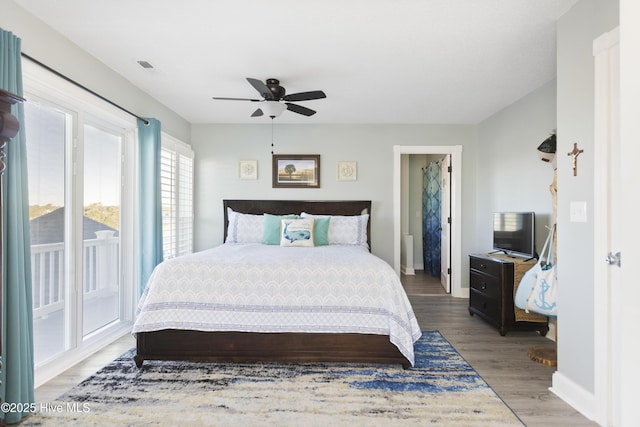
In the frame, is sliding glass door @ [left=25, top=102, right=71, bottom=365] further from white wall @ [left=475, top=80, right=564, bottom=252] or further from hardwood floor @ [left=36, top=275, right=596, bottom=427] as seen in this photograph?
white wall @ [left=475, top=80, right=564, bottom=252]

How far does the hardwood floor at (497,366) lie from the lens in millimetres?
2225

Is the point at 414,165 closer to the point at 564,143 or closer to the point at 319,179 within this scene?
the point at 319,179

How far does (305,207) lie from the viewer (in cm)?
523

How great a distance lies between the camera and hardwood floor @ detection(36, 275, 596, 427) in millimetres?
2225

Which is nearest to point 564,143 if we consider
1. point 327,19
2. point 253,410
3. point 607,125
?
point 607,125

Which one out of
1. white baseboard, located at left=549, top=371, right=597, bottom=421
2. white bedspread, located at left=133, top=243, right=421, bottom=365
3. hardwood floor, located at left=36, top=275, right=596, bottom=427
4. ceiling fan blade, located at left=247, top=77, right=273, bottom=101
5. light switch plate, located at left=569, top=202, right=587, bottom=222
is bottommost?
hardwood floor, located at left=36, top=275, right=596, bottom=427

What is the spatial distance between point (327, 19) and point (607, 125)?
184 centimetres

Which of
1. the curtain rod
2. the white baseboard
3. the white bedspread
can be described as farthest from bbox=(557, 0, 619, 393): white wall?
the curtain rod

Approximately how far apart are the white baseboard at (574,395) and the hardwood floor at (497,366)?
0.04 m

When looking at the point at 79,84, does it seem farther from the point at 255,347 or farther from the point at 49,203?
the point at 255,347

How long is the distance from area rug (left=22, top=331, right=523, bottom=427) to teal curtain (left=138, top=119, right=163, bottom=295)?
3.47ft

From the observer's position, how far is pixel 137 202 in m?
3.72

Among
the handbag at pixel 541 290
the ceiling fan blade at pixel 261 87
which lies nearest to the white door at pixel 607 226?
the handbag at pixel 541 290

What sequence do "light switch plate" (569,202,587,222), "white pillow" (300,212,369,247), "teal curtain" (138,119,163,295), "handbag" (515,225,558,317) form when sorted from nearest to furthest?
"light switch plate" (569,202,587,222) → "handbag" (515,225,558,317) → "teal curtain" (138,119,163,295) → "white pillow" (300,212,369,247)
